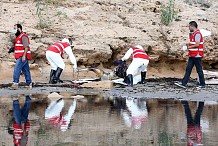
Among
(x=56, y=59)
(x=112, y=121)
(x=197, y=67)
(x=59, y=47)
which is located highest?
(x=59, y=47)

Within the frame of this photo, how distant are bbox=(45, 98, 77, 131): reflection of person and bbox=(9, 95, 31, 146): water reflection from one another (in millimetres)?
475

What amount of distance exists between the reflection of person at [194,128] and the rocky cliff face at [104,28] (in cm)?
729

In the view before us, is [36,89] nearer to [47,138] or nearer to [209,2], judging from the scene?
[47,138]

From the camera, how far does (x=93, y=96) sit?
17.5 m

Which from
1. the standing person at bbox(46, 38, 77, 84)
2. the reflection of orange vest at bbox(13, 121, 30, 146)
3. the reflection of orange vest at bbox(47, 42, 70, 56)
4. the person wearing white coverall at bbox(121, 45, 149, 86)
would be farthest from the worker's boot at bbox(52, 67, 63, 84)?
the reflection of orange vest at bbox(13, 121, 30, 146)

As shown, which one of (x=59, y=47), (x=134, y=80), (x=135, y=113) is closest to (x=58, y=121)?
(x=135, y=113)

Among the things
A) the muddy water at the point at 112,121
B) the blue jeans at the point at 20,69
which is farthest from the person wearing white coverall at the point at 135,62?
the blue jeans at the point at 20,69

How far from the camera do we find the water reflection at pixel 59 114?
482 inches

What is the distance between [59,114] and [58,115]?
165 millimetres

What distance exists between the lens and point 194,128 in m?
11.8

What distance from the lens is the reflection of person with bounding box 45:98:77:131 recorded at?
1223cm

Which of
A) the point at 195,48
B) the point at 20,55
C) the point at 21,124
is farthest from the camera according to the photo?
the point at 195,48

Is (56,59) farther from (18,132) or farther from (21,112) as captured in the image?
(18,132)

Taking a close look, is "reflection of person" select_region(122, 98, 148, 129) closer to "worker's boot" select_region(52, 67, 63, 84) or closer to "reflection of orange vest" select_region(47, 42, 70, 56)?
"worker's boot" select_region(52, 67, 63, 84)
